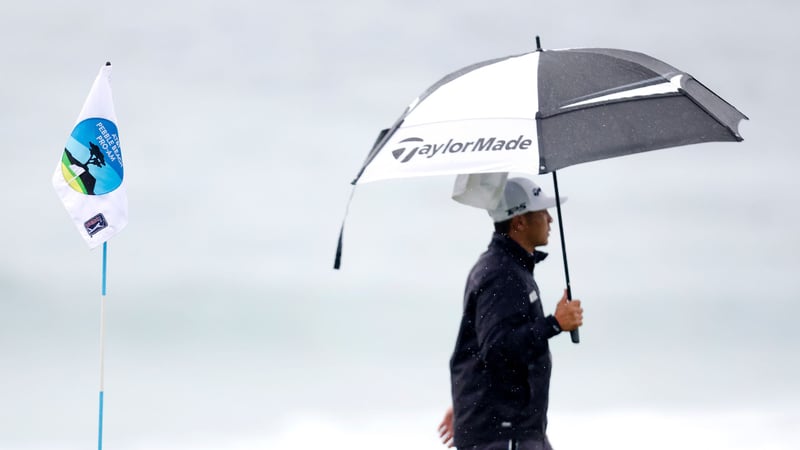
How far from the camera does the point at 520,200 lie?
7.07 m

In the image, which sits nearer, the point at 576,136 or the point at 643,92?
the point at 576,136

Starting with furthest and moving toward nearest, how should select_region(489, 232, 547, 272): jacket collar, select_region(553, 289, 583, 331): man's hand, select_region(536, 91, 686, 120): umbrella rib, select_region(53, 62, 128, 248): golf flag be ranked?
select_region(53, 62, 128, 248): golf flag, select_region(489, 232, 547, 272): jacket collar, select_region(553, 289, 583, 331): man's hand, select_region(536, 91, 686, 120): umbrella rib

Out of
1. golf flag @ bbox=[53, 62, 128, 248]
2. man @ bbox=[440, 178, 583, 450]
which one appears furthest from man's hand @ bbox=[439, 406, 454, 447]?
golf flag @ bbox=[53, 62, 128, 248]

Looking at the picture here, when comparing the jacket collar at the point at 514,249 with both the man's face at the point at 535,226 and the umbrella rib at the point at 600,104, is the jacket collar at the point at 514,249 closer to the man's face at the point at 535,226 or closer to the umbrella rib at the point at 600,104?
the man's face at the point at 535,226

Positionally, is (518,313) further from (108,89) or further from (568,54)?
(108,89)

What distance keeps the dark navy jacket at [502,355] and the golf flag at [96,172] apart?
391 cm

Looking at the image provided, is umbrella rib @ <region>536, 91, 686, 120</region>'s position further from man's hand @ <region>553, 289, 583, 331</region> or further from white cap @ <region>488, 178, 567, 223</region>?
man's hand @ <region>553, 289, 583, 331</region>

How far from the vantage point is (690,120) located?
6766mm

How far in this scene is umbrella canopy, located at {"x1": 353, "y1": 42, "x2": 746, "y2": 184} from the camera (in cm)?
645

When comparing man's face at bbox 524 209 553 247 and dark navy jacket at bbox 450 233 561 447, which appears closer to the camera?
dark navy jacket at bbox 450 233 561 447

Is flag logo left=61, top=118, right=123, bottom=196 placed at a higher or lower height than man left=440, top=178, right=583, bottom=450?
higher

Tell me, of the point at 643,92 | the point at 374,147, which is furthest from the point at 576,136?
the point at 374,147

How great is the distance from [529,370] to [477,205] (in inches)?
38.2

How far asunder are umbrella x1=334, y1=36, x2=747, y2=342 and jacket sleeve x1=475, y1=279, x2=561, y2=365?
263 millimetres
